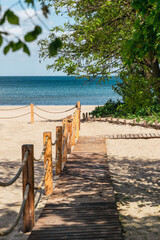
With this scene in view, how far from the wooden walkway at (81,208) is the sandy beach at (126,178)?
257 millimetres

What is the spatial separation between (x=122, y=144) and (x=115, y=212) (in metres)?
7.12

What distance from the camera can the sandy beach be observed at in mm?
4992

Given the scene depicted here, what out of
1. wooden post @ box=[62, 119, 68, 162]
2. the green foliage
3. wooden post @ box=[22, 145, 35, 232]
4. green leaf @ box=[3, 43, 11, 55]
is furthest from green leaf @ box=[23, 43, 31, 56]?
wooden post @ box=[62, 119, 68, 162]

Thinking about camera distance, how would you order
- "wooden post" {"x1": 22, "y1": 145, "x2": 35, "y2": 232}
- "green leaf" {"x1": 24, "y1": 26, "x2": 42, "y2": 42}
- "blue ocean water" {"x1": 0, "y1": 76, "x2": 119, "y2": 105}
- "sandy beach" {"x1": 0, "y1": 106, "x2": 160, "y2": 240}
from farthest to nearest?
"blue ocean water" {"x1": 0, "y1": 76, "x2": 119, "y2": 105}
"sandy beach" {"x1": 0, "y1": 106, "x2": 160, "y2": 240}
"wooden post" {"x1": 22, "y1": 145, "x2": 35, "y2": 232}
"green leaf" {"x1": 24, "y1": 26, "x2": 42, "y2": 42}

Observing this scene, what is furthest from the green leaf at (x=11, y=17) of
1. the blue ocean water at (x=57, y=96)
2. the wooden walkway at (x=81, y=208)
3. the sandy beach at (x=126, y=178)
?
the blue ocean water at (x=57, y=96)

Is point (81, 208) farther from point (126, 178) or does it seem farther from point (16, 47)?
point (16, 47)

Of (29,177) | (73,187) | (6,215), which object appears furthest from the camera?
(73,187)

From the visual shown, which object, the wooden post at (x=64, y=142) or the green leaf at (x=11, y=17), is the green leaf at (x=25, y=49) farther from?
the wooden post at (x=64, y=142)

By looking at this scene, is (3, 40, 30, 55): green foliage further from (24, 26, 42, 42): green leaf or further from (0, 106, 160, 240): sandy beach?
(0, 106, 160, 240): sandy beach

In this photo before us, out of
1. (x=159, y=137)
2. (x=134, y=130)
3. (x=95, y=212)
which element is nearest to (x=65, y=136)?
(x=95, y=212)

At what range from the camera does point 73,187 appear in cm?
664

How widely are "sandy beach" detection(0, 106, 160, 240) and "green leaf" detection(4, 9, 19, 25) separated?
3.35 meters

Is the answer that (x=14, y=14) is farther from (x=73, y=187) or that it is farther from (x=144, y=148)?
(x=144, y=148)

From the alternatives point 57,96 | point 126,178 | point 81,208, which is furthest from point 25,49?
point 57,96
